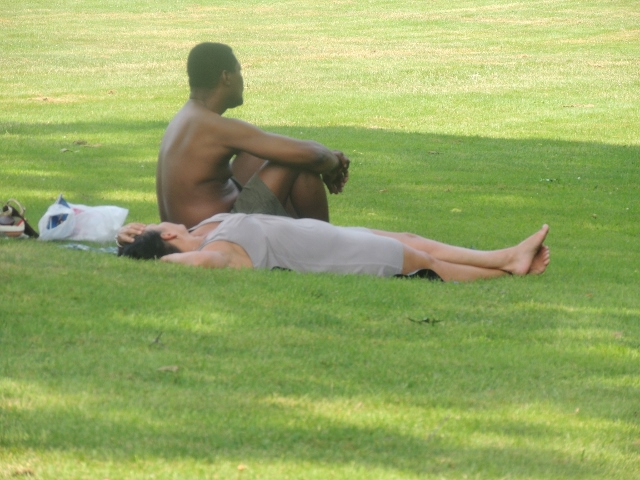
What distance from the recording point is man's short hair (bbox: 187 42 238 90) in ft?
26.1

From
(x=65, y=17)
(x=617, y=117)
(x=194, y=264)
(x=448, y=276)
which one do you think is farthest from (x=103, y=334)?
(x=65, y=17)

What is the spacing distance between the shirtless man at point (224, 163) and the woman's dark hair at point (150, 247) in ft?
2.28

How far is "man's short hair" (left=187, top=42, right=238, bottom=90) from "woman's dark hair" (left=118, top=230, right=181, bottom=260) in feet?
4.69

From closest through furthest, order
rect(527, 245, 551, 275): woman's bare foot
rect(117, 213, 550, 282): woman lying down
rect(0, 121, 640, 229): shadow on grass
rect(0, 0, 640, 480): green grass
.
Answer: rect(0, 0, 640, 480): green grass
rect(117, 213, 550, 282): woman lying down
rect(527, 245, 551, 275): woman's bare foot
rect(0, 121, 640, 229): shadow on grass

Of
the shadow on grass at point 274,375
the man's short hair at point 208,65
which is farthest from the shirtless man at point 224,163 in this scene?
the shadow on grass at point 274,375

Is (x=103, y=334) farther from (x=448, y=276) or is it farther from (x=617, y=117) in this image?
(x=617, y=117)

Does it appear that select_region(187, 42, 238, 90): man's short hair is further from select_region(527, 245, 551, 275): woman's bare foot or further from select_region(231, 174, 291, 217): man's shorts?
select_region(527, 245, 551, 275): woman's bare foot

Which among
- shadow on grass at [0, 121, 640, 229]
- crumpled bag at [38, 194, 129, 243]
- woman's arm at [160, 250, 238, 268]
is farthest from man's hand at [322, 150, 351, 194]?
shadow on grass at [0, 121, 640, 229]

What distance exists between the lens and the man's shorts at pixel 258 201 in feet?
24.5

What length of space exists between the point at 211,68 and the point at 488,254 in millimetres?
2411

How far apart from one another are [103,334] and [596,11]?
37.3 m

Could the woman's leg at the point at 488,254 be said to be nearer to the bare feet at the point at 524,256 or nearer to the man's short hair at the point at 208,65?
the bare feet at the point at 524,256

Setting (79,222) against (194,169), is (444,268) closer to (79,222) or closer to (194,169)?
(194,169)

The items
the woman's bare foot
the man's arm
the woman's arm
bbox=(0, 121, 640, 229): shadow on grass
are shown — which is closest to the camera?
the woman's arm
